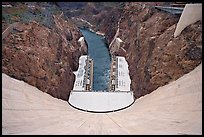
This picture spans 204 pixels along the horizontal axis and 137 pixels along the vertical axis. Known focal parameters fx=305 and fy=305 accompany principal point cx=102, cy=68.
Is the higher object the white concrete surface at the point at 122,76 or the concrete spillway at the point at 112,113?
the concrete spillway at the point at 112,113

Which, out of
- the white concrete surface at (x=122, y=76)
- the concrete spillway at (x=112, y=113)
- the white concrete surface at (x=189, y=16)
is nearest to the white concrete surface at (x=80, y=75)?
the white concrete surface at (x=122, y=76)

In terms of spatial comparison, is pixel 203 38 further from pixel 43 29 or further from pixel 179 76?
pixel 43 29

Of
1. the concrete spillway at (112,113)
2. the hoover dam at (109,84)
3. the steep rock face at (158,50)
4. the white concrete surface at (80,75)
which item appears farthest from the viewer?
the white concrete surface at (80,75)

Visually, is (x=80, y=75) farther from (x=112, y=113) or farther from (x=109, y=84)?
(x=112, y=113)

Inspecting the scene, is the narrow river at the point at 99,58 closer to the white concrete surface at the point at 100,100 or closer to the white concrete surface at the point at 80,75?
the white concrete surface at the point at 80,75

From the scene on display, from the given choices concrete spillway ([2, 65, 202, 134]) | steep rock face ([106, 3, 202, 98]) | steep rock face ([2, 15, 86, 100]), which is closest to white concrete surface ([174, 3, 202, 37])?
steep rock face ([106, 3, 202, 98])

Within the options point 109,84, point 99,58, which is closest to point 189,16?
point 109,84
